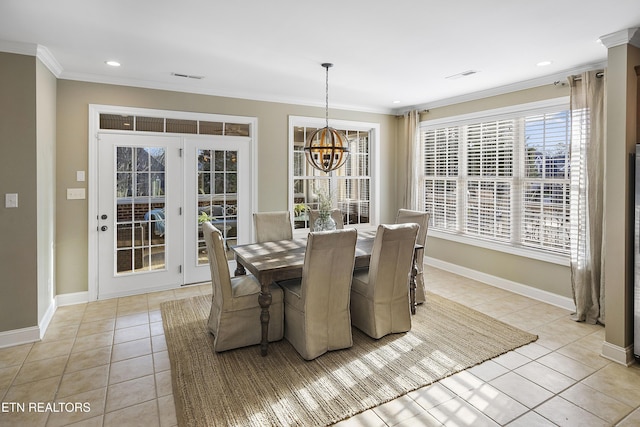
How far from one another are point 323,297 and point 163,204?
2720 millimetres

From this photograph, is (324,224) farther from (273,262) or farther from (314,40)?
(314,40)

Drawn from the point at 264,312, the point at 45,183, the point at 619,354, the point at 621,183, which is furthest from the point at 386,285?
the point at 45,183

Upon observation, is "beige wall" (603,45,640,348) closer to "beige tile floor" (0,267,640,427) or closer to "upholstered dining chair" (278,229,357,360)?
"beige tile floor" (0,267,640,427)

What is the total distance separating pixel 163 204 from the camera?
4562mm

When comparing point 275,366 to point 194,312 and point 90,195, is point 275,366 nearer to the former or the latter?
point 194,312

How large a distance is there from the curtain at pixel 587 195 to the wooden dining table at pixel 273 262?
162cm

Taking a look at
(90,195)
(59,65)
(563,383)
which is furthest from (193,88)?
(563,383)

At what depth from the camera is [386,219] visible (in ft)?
21.0

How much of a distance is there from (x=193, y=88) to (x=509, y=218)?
4367 millimetres

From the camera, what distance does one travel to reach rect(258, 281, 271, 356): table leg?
291cm

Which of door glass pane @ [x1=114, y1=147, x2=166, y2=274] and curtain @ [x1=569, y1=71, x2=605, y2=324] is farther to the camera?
door glass pane @ [x1=114, y1=147, x2=166, y2=274]

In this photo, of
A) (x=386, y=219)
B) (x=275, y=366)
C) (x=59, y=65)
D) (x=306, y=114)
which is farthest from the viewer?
(x=386, y=219)

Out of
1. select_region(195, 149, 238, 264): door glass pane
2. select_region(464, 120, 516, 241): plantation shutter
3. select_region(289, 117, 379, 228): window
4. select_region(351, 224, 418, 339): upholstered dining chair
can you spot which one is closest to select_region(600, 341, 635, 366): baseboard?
select_region(351, 224, 418, 339): upholstered dining chair

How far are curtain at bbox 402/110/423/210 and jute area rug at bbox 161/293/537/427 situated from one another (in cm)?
267
